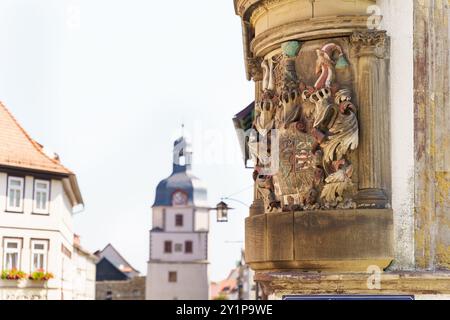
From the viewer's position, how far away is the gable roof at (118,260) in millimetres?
101062

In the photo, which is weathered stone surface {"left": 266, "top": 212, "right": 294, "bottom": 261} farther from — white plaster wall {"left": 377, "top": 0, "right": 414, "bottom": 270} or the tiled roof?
the tiled roof

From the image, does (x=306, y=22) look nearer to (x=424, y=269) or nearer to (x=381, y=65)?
(x=381, y=65)

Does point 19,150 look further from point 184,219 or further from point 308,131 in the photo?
point 184,219

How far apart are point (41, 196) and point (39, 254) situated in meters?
2.13

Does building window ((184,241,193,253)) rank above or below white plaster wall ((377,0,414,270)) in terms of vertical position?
above

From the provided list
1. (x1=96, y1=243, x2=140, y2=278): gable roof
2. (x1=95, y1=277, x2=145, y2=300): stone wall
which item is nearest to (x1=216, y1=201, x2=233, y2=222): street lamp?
(x1=95, y1=277, x2=145, y2=300): stone wall

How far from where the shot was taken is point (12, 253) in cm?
3584

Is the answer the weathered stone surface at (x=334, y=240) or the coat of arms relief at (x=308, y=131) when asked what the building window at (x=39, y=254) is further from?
the weathered stone surface at (x=334, y=240)

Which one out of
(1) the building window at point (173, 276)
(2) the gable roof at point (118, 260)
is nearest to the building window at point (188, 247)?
(1) the building window at point (173, 276)

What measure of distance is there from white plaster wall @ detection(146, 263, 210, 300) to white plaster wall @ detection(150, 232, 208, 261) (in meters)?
0.76

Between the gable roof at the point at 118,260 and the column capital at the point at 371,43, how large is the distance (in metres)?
91.4

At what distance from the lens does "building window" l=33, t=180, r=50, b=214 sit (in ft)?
121

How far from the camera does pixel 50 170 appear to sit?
121 feet

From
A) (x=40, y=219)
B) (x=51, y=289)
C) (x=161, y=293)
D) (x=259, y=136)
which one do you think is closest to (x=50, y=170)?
(x=40, y=219)
